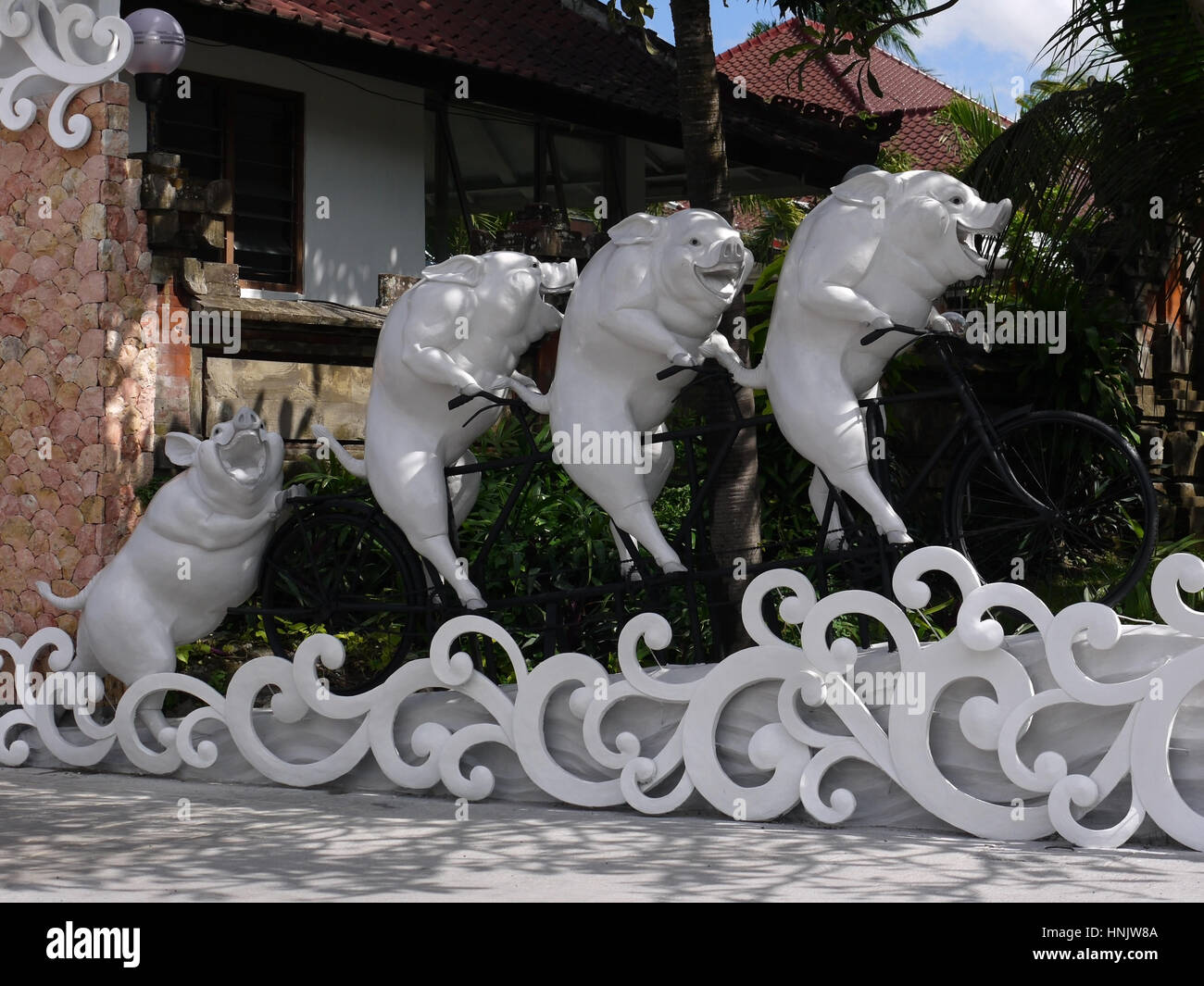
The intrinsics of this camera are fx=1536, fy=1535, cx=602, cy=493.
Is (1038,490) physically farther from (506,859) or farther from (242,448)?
(242,448)

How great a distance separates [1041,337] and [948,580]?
2.17 metres

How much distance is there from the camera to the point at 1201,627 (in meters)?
4.50

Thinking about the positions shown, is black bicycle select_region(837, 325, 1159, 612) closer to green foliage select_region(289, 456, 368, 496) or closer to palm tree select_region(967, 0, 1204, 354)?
palm tree select_region(967, 0, 1204, 354)

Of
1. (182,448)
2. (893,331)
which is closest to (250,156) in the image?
(182,448)

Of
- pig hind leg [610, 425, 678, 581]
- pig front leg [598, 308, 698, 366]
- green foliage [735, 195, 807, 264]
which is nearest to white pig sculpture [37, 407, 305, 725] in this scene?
pig hind leg [610, 425, 678, 581]

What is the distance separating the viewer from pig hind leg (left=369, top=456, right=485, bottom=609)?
587 cm

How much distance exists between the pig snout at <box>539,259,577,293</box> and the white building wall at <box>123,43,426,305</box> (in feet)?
19.6

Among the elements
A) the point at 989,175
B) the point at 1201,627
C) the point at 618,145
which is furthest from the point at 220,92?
the point at 1201,627

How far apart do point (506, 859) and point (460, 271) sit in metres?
2.42

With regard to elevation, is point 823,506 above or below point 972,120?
below

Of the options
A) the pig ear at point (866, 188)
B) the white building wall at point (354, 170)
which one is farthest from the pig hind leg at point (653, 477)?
Answer: the white building wall at point (354, 170)

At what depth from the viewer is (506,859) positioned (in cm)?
452

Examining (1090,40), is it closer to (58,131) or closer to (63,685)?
(58,131)

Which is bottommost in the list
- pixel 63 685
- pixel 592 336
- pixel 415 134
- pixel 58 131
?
pixel 63 685
